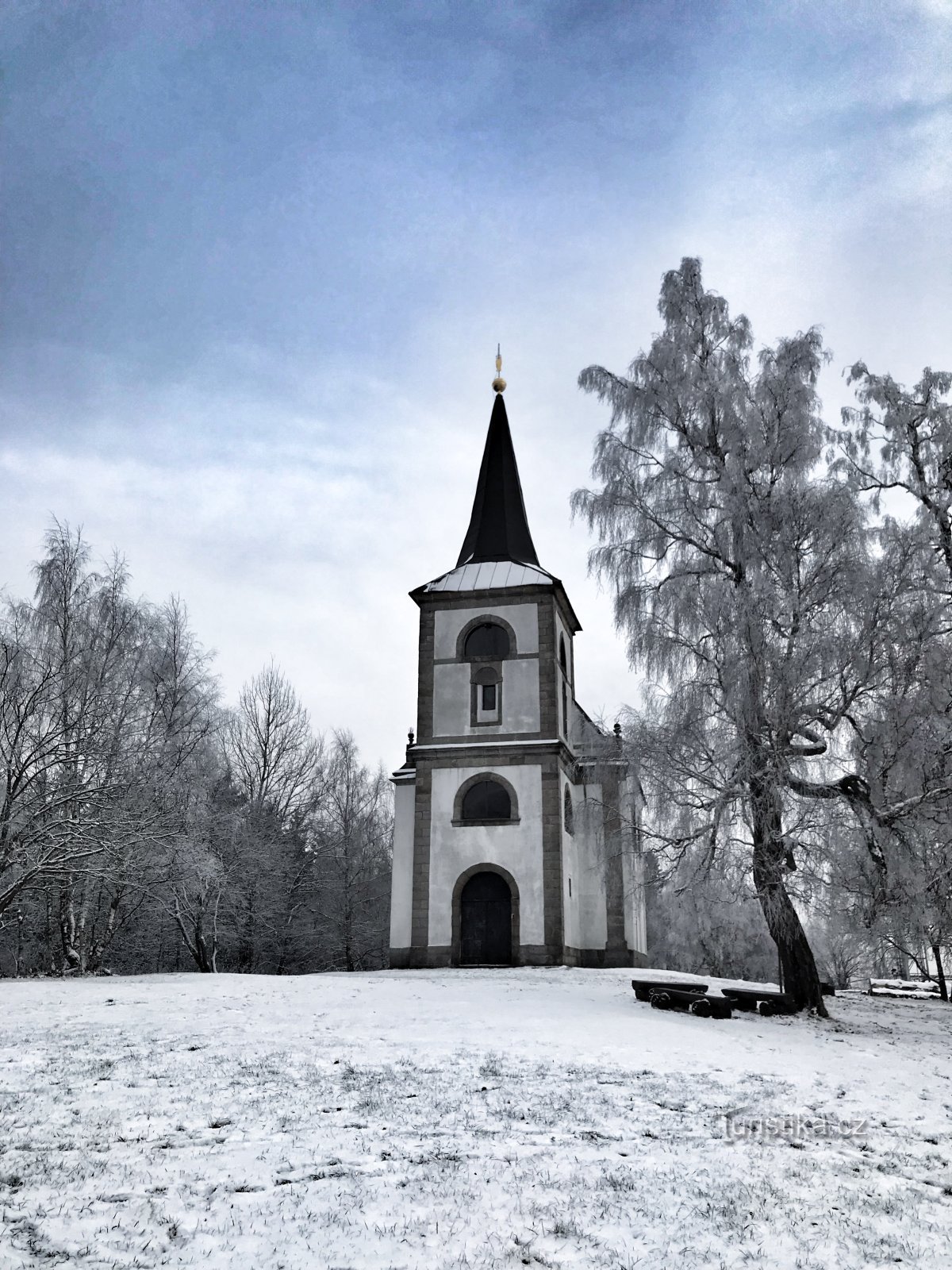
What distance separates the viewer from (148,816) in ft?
68.4

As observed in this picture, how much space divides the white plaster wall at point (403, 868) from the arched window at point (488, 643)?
425cm

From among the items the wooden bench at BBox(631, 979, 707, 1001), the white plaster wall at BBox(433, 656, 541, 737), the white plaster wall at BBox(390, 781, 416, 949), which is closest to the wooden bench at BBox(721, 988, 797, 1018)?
the wooden bench at BBox(631, 979, 707, 1001)

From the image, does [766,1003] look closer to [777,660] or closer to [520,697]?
[777,660]

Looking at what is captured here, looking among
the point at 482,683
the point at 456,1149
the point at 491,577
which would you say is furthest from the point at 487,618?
the point at 456,1149

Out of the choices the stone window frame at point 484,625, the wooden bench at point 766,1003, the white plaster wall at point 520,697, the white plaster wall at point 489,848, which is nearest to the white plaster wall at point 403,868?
the white plaster wall at point 489,848

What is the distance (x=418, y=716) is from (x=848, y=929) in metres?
14.3

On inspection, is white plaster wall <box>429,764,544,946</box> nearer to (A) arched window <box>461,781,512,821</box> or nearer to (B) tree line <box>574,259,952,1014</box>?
(A) arched window <box>461,781,512,821</box>

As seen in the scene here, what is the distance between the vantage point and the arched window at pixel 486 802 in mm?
26594

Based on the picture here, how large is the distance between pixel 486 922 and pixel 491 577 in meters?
10.0

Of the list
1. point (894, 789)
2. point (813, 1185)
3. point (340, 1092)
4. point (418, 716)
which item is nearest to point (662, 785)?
point (894, 789)

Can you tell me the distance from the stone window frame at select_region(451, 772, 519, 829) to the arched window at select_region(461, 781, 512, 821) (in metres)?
0.06

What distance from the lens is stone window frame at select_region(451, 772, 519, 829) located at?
1033 inches

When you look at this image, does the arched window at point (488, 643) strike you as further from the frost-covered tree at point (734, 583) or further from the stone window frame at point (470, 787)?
the frost-covered tree at point (734, 583)

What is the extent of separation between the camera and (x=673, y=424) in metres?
17.0
